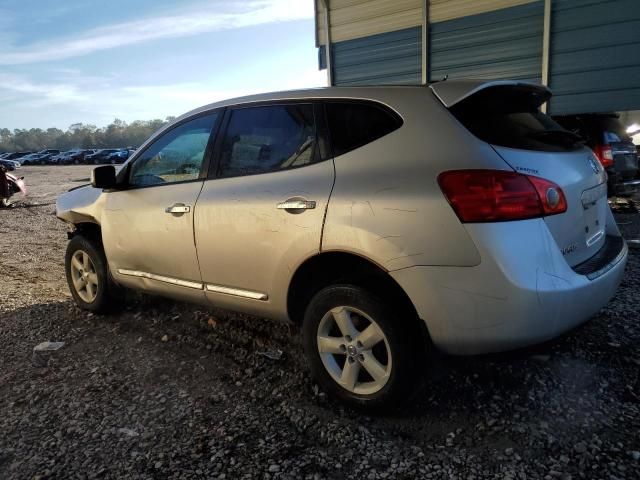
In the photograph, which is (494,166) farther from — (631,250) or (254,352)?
(631,250)

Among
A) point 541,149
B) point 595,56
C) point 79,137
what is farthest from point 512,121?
point 79,137

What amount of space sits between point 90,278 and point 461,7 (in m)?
6.66

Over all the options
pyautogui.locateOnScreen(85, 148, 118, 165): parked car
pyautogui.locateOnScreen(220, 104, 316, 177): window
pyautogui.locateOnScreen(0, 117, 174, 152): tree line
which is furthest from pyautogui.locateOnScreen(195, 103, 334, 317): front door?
pyautogui.locateOnScreen(0, 117, 174, 152): tree line

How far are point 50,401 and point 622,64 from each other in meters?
7.32

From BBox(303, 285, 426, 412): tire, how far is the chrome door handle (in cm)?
44

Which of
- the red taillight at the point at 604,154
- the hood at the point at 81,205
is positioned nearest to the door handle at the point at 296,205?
the hood at the point at 81,205

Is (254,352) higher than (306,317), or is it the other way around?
(306,317)

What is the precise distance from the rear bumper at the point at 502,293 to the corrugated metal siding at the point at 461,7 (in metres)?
6.30

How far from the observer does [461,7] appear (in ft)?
25.9

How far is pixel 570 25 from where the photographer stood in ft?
22.7

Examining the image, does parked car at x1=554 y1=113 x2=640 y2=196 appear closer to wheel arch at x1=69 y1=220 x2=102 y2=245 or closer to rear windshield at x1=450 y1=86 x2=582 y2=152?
rear windshield at x1=450 y1=86 x2=582 y2=152

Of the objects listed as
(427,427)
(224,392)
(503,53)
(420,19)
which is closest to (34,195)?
(420,19)

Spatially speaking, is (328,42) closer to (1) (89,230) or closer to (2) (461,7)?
(2) (461,7)

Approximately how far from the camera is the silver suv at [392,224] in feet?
7.46
